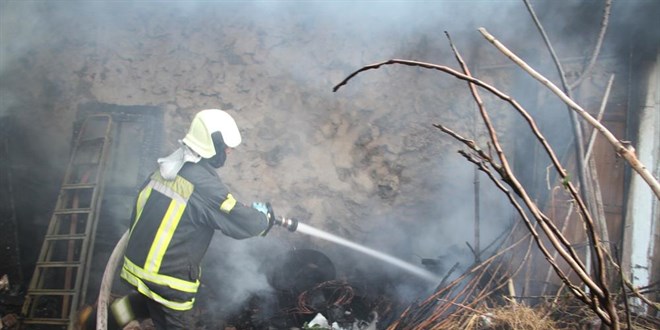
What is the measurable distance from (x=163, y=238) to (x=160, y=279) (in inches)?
13.2

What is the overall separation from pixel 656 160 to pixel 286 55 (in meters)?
3.89

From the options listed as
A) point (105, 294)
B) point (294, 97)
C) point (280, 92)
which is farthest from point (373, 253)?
point (105, 294)

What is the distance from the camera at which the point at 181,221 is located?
359 centimetres

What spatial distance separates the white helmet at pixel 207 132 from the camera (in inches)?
146

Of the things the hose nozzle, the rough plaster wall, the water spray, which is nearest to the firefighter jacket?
the hose nozzle

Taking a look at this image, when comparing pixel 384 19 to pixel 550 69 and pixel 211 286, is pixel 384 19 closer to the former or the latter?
pixel 550 69

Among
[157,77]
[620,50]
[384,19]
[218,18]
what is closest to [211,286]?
[157,77]

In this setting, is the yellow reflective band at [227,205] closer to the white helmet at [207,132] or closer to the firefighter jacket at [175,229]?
the firefighter jacket at [175,229]

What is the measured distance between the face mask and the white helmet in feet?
0.10

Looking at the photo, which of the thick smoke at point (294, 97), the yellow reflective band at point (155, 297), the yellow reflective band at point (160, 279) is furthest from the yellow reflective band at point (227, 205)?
the thick smoke at point (294, 97)

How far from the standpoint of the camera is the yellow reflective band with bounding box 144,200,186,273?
11.7ft

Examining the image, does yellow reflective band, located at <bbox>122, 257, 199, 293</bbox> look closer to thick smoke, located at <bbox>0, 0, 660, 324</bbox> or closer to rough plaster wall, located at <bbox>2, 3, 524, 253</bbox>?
thick smoke, located at <bbox>0, 0, 660, 324</bbox>

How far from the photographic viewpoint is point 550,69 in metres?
4.50

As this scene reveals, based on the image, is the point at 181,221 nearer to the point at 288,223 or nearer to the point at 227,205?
the point at 227,205
